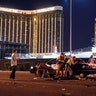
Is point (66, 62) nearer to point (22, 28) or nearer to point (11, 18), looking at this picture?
point (11, 18)

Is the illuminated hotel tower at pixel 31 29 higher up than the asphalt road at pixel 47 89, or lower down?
higher up

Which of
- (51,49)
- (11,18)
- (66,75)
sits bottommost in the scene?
(66,75)

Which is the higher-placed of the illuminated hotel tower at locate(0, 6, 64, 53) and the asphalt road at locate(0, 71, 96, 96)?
the illuminated hotel tower at locate(0, 6, 64, 53)

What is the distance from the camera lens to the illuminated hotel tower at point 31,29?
102550mm

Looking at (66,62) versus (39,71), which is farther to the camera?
(39,71)

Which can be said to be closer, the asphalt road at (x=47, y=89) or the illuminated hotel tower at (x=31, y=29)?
the asphalt road at (x=47, y=89)

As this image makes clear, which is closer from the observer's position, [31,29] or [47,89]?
[47,89]

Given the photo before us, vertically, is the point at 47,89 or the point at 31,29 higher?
the point at 31,29

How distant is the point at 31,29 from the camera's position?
12356 centimetres

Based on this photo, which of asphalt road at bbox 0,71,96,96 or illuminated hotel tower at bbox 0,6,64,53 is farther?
illuminated hotel tower at bbox 0,6,64,53

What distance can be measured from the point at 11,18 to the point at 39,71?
3189 inches

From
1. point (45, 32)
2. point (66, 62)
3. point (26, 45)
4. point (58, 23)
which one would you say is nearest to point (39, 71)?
point (66, 62)

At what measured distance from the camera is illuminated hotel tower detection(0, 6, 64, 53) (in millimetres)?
102550

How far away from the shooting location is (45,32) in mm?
118625
